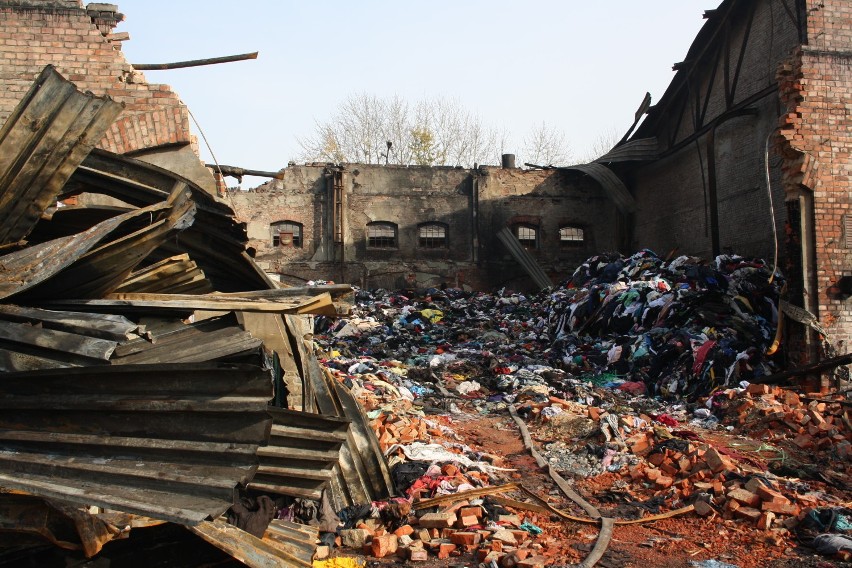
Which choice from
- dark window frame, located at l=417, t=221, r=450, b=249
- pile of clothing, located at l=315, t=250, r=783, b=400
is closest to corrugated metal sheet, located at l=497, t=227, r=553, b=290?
dark window frame, located at l=417, t=221, r=450, b=249

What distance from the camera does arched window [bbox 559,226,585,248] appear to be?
69.5ft

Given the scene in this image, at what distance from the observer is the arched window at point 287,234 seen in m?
A: 19.7

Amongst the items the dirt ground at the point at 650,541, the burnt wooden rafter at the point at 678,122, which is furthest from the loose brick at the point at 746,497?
the burnt wooden rafter at the point at 678,122

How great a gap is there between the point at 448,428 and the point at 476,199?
13600 mm

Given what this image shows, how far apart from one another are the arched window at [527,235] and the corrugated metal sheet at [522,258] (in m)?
0.37

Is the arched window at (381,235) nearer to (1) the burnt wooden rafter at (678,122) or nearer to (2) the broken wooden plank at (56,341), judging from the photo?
(1) the burnt wooden rafter at (678,122)

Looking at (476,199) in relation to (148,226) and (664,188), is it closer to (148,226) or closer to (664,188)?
(664,188)

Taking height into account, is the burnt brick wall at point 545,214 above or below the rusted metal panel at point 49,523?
above

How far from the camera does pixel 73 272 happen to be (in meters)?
3.66

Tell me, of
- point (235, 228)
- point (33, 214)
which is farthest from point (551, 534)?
point (33, 214)

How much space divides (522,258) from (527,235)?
95cm

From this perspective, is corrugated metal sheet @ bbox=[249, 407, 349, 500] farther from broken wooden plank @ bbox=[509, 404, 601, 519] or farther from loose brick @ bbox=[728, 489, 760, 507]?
loose brick @ bbox=[728, 489, 760, 507]

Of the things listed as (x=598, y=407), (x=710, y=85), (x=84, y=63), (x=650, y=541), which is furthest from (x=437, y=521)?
(x=710, y=85)

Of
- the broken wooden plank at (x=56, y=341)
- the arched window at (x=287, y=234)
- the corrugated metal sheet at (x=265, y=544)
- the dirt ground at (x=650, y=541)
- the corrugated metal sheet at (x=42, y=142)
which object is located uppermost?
the arched window at (x=287, y=234)
